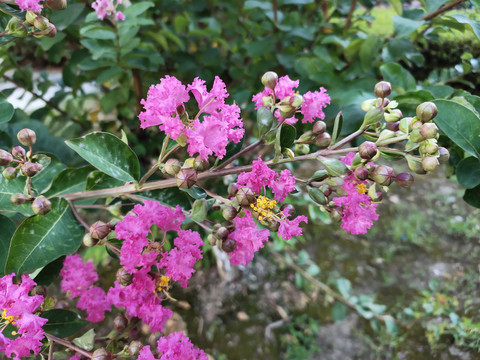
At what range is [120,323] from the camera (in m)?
0.73

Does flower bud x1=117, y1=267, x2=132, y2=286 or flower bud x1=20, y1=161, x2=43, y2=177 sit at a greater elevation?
flower bud x1=20, y1=161, x2=43, y2=177

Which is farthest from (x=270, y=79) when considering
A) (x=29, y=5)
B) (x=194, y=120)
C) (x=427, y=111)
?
(x=29, y=5)

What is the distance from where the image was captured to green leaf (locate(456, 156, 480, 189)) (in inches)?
31.3

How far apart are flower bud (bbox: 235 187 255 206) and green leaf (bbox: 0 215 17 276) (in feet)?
1.64

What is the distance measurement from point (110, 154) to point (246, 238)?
31 centimetres

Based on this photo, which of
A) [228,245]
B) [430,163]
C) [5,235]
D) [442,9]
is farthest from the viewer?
[442,9]

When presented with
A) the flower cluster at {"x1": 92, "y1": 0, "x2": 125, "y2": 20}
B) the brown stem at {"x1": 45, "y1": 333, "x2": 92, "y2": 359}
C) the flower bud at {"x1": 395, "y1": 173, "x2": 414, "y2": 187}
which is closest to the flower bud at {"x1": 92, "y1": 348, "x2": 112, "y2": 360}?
the brown stem at {"x1": 45, "y1": 333, "x2": 92, "y2": 359}

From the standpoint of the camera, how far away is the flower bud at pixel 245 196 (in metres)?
0.62

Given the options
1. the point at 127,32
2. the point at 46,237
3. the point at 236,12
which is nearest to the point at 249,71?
the point at 236,12

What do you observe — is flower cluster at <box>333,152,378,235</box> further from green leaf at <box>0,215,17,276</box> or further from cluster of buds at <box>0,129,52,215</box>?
green leaf at <box>0,215,17,276</box>

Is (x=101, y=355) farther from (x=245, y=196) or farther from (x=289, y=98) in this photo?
(x=289, y=98)

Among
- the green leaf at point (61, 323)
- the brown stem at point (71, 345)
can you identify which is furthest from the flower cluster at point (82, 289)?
the brown stem at point (71, 345)

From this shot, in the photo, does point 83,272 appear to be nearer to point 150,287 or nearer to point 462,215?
point 150,287

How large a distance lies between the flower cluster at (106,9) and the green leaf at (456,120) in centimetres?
84
